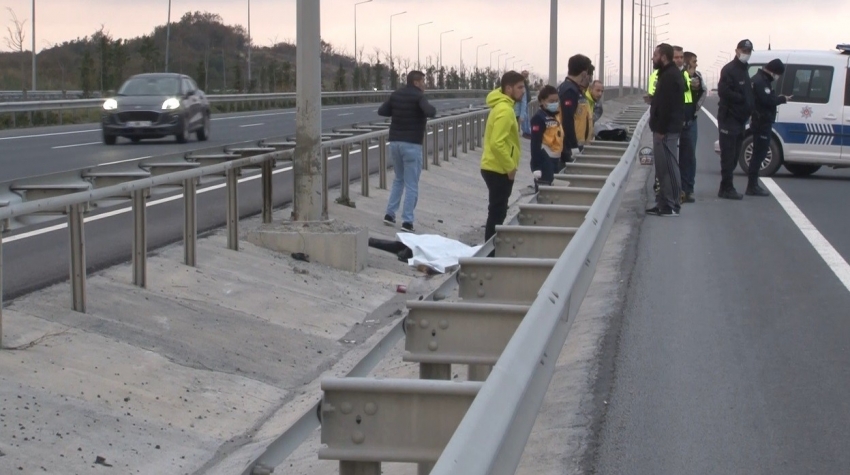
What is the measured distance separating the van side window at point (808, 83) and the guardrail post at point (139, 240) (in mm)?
13371

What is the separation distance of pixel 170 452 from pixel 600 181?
5946 millimetres

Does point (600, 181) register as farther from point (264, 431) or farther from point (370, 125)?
point (370, 125)

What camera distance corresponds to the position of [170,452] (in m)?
6.58

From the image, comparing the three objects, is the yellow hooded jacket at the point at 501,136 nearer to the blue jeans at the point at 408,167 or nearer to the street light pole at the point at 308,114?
the street light pole at the point at 308,114

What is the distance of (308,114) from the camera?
38.9 ft

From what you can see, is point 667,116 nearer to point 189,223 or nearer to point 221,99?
point 189,223

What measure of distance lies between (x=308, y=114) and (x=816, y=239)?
18.1 ft

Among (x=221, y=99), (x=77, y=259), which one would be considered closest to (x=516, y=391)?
(x=77, y=259)

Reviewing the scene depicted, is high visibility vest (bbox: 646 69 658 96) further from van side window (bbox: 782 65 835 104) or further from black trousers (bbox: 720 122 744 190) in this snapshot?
van side window (bbox: 782 65 835 104)

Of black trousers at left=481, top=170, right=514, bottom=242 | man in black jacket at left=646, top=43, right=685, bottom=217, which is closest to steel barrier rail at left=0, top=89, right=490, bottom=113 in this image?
man in black jacket at left=646, top=43, right=685, bottom=217

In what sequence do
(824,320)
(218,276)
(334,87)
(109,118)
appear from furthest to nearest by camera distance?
1. (334,87)
2. (109,118)
3. (218,276)
4. (824,320)

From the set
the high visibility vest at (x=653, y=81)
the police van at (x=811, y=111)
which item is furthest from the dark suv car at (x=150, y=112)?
the police van at (x=811, y=111)

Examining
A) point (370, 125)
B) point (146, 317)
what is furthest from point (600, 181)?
point (370, 125)

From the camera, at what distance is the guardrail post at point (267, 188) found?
12125 mm
